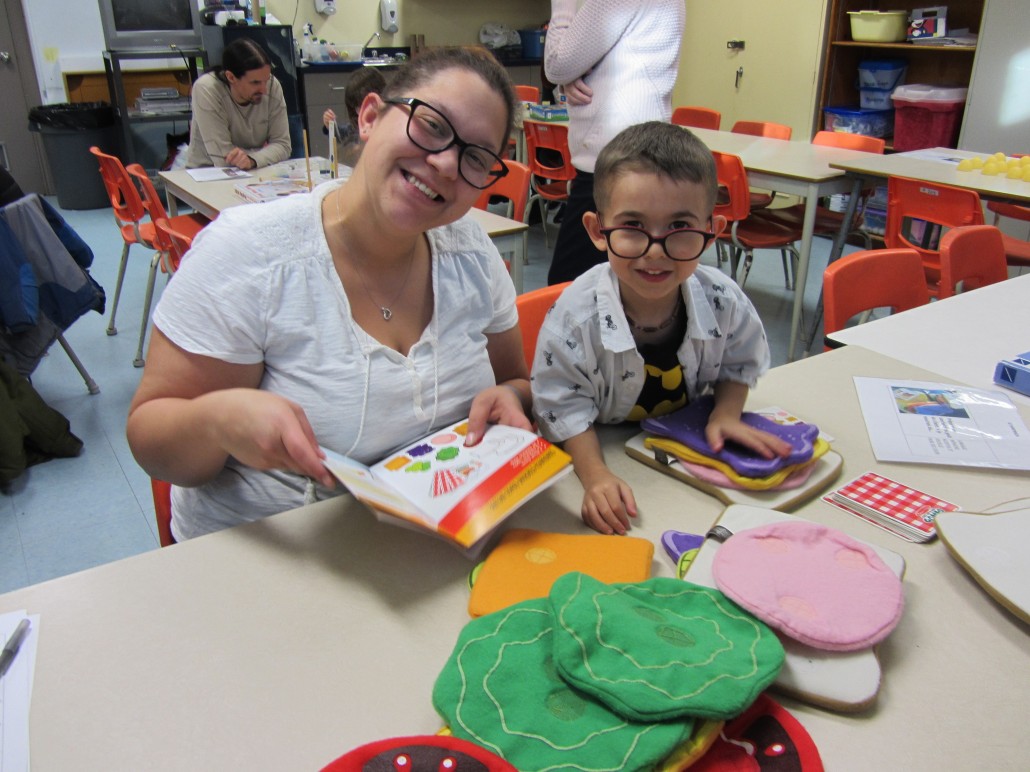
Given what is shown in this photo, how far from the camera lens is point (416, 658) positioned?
780 millimetres

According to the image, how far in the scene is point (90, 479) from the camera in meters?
2.44

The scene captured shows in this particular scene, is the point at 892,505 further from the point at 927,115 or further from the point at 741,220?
the point at 927,115

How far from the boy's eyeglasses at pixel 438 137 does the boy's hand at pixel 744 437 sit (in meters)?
0.50

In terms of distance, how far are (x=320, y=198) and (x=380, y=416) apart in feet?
1.11

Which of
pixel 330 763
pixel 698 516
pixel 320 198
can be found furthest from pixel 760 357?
pixel 330 763

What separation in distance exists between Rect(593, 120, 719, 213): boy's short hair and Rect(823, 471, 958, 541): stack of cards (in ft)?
1.56

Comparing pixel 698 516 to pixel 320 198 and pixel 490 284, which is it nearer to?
pixel 490 284

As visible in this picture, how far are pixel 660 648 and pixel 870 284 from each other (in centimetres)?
150

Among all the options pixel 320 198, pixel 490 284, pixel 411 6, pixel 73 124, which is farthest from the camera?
pixel 411 6

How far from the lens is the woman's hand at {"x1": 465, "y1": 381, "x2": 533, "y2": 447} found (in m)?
1.07

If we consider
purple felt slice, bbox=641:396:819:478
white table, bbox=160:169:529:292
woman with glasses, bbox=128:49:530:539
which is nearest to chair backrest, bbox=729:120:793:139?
white table, bbox=160:169:529:292

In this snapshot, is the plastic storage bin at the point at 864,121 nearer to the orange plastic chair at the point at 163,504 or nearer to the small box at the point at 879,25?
the small box at the point at 879,25

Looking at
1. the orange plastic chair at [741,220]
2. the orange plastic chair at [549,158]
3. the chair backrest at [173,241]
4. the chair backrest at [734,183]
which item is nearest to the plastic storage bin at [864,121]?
the orange plastic chair at [741,220]

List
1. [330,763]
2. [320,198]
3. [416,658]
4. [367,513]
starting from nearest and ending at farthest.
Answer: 1. [330,763]
2. [416,658]
3. [367,513]
4. [320,198]
